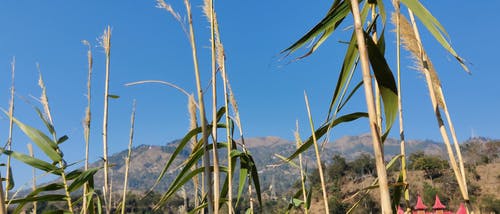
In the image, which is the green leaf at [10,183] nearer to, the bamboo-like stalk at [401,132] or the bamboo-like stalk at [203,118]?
the bamboo-like stalk at [203,118]

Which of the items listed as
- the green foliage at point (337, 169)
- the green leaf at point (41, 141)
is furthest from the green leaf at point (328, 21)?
the green foliage at point (337, 169)

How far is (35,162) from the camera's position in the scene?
210cm

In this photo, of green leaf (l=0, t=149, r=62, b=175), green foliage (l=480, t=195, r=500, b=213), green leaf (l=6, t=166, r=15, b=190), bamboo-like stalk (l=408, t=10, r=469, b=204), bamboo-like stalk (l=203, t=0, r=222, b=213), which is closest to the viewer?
bamboo-like stalk (l=203, t=0, r=222, b=213)

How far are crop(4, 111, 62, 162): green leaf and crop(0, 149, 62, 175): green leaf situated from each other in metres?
0.06

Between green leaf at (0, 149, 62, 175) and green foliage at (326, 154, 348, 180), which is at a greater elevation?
green leaf at (0, 149, 62, 175)

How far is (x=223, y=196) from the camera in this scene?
6.90ft

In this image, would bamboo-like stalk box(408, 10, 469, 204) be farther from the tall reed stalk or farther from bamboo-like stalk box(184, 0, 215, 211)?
bamboo-like stalk box(184, 0, 215, 211)

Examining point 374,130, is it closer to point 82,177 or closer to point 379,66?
point 379,66

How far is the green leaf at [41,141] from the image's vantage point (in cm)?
205

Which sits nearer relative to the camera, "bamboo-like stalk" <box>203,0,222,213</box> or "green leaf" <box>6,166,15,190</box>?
"bamboo-like stalk" <box>203,0,222,213</box>

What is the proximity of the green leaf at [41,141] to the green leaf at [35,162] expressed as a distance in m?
0.06

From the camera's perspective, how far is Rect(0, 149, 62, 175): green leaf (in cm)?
205

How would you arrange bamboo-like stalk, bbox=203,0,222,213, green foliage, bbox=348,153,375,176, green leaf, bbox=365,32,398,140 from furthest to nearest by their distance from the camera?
green foliage, bbox=348,153,375,176
bamboo-like stalk, bbox=203,0,222,213
green leaf, bbox=365,32,398,140

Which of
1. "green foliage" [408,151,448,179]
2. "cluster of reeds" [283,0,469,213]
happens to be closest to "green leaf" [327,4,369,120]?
"cluster of reeds" [283,0,469,213]
